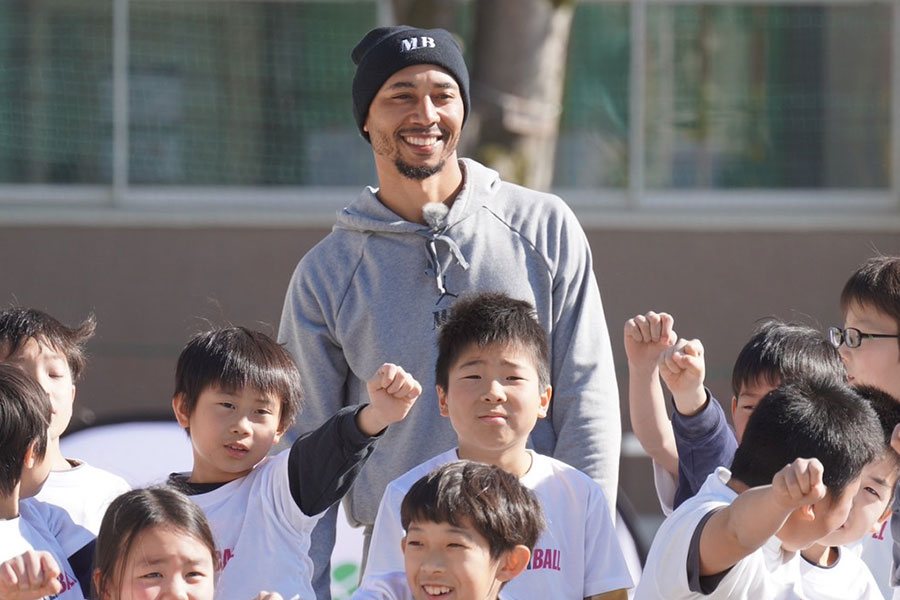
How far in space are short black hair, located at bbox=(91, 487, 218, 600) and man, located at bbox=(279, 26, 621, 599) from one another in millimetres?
661

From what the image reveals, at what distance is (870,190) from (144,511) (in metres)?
6.32

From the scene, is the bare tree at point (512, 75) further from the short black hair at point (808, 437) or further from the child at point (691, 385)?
the short black hair at point (808, 437)

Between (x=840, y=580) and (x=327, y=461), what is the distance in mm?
1112

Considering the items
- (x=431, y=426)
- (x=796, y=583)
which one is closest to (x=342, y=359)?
(x=431, y=426)

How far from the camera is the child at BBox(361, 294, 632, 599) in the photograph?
3.09 meters

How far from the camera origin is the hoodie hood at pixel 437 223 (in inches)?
142

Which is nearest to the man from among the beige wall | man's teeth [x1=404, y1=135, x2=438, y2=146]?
man's teeth [x1=404, y1=135, x2=438, y2=146]

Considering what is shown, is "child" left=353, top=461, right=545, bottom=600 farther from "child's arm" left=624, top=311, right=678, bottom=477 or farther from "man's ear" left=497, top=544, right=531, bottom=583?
"child's arm" left=624, top=311, right=678, bottom=477

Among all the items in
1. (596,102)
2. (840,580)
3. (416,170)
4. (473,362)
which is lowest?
(840,580)

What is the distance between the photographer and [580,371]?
3502mm

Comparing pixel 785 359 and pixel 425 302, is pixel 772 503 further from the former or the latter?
pixel 425 302

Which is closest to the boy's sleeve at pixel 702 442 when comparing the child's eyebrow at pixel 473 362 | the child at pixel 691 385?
the child at pixel 691 385

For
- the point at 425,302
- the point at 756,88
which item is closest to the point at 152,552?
the point at 425,302

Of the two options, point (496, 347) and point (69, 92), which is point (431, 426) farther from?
point (69, 92)
